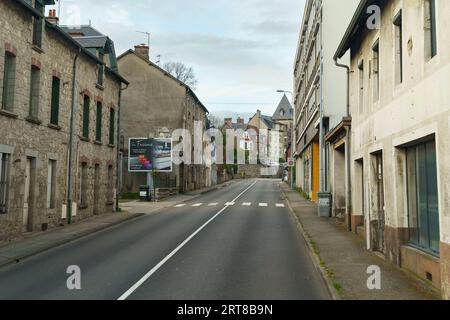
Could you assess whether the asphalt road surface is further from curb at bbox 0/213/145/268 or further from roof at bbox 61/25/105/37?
roof at bbox 61/25/105/37

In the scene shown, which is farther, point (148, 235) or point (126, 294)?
point (148, 235)

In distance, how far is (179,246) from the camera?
13977mm

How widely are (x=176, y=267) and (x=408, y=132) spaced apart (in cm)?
585

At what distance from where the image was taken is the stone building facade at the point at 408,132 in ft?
25.4

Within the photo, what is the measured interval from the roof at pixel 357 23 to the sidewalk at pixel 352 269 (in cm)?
633

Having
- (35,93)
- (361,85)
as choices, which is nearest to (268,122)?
(35,93)

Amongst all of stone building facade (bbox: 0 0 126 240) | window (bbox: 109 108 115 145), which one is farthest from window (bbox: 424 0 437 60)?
window (bbox: 109 108 115 145)

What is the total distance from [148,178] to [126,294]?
2858cm

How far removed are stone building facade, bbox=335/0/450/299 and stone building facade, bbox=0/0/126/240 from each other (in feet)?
35.0

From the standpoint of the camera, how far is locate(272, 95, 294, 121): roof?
112562mm

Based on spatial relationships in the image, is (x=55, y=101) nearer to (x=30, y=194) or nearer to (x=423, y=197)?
(x=30, y=194)
